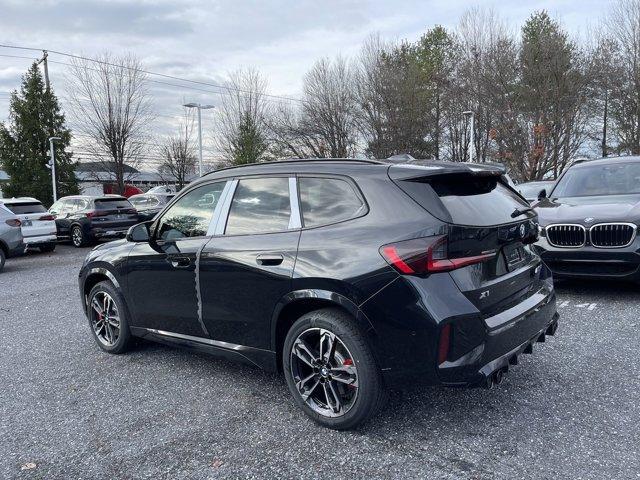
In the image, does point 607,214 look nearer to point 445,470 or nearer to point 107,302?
point 445,470

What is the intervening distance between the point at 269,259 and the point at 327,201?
1.75 feet

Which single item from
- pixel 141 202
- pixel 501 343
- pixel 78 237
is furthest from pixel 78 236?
pixel 501 343

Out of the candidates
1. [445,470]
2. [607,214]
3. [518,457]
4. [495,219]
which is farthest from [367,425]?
[607,214]

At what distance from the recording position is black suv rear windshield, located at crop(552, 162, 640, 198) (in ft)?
22.4

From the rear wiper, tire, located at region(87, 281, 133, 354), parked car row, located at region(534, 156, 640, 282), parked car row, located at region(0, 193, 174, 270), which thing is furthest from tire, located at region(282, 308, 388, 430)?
parked car row, located at region(0, 193, 174, 270)

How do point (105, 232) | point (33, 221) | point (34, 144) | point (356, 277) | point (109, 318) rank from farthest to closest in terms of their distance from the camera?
point (34, 144)
point (105, 232)
point (33, 221)
point (109, 318)
point (356, 277)

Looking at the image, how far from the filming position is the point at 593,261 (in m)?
5.87

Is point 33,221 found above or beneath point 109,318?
above

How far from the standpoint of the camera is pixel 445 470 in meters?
2.68

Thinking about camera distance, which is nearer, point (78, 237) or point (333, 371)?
point (333, 371)

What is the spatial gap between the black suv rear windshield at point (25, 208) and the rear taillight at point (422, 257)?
1299cm

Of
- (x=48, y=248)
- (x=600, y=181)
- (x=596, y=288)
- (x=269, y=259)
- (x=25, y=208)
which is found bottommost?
(x=48, y=248)

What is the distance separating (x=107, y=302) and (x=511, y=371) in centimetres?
359

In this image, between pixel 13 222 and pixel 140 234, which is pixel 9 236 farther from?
pixel 140 234
